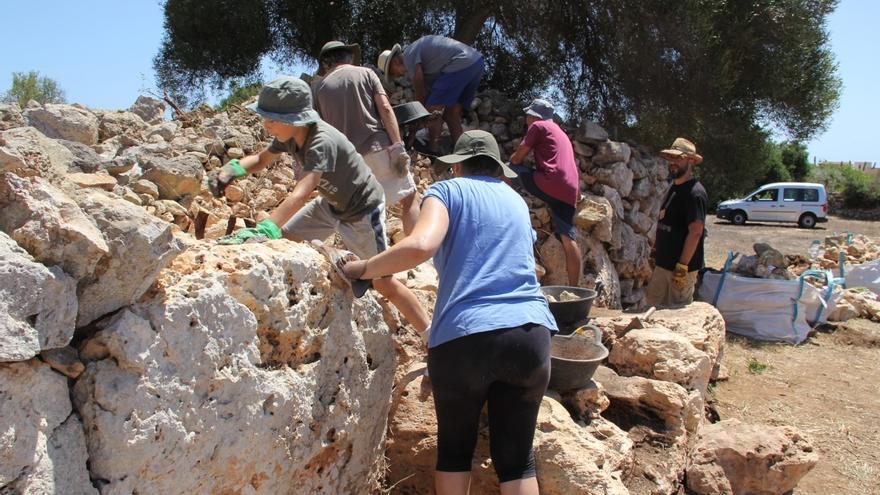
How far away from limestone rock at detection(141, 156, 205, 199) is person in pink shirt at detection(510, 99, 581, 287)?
288 centimetres

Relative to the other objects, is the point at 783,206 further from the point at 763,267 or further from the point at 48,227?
the point at 48,227

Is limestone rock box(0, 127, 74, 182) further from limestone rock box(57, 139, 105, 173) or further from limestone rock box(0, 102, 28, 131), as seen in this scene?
limestone rock box(0, 102, 28, 131)

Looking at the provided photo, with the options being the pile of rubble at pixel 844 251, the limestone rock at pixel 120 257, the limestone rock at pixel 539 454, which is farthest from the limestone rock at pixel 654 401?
the pile of rubble at pixel 844 251

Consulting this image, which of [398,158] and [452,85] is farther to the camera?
[452,85]

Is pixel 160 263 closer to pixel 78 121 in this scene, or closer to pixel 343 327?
pixel 343 327

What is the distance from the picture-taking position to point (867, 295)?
391 inches

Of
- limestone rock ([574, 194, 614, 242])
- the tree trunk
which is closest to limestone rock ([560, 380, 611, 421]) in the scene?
limestone rock ([574, 194, 614, 242])

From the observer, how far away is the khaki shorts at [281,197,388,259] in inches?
143

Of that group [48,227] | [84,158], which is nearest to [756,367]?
[84,158]

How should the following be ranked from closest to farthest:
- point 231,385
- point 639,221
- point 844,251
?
point 231,385, point 639,221, point 844,251

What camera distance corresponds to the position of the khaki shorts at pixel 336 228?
3.62 metres

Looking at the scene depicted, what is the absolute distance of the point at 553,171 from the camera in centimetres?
644

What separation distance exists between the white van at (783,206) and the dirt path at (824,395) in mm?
15596

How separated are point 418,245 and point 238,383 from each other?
81 cm
